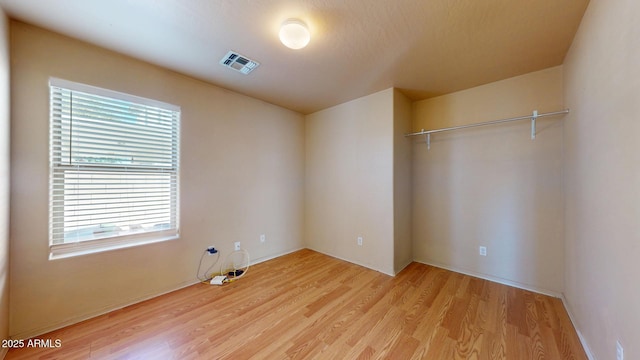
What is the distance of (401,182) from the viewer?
308 centimetres

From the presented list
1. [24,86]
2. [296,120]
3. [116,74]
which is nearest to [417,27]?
[296,120]

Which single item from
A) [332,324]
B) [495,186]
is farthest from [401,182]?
[332,324]

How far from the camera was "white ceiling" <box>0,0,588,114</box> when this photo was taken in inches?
61.2

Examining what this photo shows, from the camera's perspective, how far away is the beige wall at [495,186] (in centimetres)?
235

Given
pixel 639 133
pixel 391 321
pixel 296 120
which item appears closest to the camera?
pixel 639 133

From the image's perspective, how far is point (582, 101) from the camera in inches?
68.0

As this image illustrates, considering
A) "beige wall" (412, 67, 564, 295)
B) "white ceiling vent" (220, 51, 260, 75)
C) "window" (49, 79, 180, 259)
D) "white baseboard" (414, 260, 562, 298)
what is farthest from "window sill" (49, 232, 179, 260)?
"white baseboard" (414, 260, 562, 298)

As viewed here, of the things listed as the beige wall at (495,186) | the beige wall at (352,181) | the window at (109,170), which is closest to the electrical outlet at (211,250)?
the window at (109,170)

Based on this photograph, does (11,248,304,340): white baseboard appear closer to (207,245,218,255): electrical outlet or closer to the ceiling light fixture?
(207,245,218,255): electrical outlet

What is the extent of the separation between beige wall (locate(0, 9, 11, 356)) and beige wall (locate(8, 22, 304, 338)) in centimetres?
7

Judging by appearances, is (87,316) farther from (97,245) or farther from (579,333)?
(579,333)

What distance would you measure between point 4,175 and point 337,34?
2.68m

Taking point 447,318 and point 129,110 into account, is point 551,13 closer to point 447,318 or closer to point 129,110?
point 447,318

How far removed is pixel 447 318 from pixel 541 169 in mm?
1911
